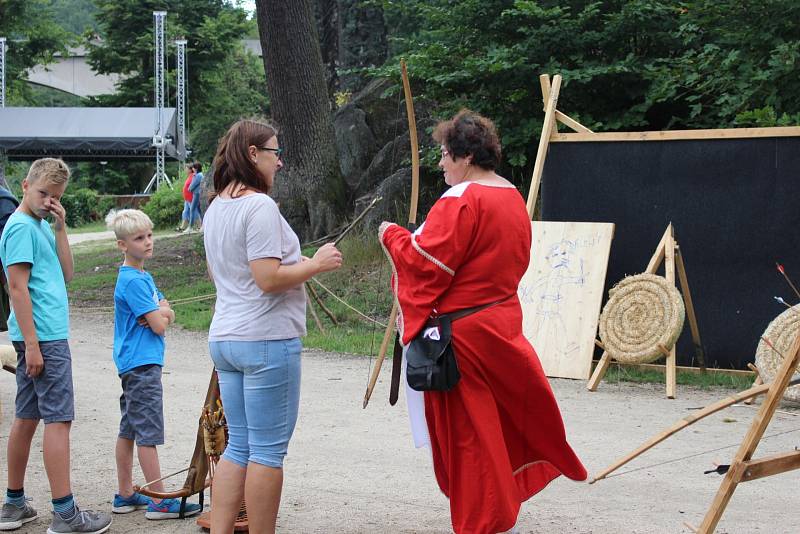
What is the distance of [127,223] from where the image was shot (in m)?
4.86

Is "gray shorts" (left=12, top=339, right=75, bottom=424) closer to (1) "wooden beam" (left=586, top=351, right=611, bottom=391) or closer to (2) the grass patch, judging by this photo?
(1) "wooden beam" (left=586, top=351, right=611, bottom=391)

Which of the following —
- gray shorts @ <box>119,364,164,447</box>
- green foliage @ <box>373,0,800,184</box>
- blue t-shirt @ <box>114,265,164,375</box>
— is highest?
green foliage @ <box>373,0,800,184</box>

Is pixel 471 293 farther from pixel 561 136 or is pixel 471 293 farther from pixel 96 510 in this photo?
pixel 561 136

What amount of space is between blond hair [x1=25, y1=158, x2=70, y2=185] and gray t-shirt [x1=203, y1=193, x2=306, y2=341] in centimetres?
119

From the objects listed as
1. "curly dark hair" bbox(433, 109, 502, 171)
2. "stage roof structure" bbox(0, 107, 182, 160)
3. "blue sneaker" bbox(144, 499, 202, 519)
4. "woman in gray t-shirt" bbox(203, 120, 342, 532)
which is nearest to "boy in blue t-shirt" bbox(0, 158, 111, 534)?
"blue sneaker" bbox(144, 499, 202, 519)

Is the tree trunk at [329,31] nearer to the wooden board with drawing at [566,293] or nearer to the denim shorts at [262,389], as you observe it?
the wooden board with drawing at [566,293]

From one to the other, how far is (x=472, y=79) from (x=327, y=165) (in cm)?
415

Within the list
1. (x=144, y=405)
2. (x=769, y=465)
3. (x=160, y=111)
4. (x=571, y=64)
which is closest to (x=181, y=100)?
(x=160, y=111)

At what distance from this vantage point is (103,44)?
159 ft

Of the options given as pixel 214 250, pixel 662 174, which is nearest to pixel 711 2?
pixel 662 174

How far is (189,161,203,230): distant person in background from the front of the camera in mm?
24131

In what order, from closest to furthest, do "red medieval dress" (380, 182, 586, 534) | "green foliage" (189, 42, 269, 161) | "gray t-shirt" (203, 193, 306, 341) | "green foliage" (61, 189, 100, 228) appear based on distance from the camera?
"gray t-shirt" (203, 193, 306, 341) < "red medieval dress" (380, 182, 586, 534) < "green foliage" (61, 189, 100, 228) < "green foliage" (189, 42, 269, 161)

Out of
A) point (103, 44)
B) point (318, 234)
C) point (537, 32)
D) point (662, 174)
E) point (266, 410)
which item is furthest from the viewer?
point (103, 44)

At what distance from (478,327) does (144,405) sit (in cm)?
179
